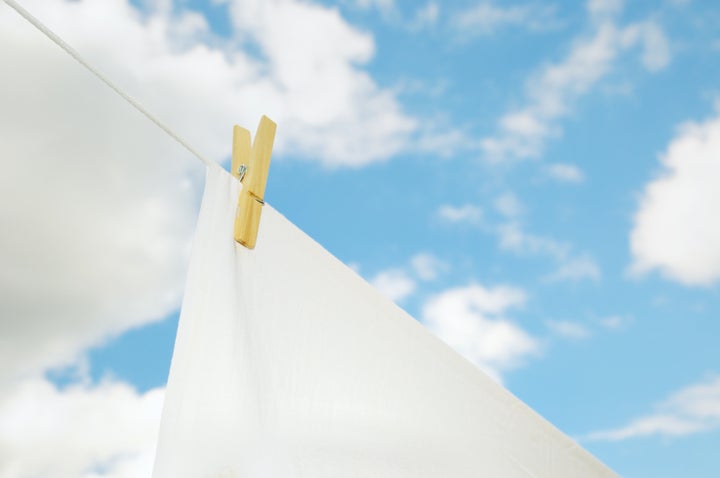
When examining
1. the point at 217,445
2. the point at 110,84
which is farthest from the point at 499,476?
the point at 110,84

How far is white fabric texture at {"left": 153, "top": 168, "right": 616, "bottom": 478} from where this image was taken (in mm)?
1175

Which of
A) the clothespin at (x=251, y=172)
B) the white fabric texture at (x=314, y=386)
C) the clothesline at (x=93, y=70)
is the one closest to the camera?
the clothesline at (x=93, y=70)

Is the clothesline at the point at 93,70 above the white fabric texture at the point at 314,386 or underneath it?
above

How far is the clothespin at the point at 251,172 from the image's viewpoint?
1.29m

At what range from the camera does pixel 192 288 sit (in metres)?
1.24

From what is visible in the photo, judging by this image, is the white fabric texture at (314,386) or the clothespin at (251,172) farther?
the clothespin at (251,172)

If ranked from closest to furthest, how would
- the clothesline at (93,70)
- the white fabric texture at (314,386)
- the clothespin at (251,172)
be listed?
1. the clothesline at (93,70)
2. the white fabric texture at (314,386)
3. the clothespin at (251,172)

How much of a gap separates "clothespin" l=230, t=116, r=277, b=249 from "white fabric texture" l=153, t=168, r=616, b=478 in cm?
3

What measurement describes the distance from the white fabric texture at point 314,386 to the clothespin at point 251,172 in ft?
0.10

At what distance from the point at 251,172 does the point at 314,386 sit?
40cm

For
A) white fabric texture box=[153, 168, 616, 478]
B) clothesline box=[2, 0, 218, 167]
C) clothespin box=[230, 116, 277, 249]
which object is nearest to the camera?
clothesline box=[2, 0, 218, 167]

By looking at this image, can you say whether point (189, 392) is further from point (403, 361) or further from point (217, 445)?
point (403, 361)

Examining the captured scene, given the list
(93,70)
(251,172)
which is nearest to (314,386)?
(251,172)

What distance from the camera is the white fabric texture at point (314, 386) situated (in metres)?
1.17
